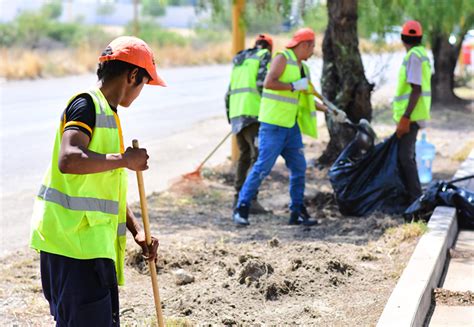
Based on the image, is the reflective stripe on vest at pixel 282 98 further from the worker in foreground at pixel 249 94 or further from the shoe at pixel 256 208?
the shoe at pixel 256 208

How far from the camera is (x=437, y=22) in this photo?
1473 centimetres

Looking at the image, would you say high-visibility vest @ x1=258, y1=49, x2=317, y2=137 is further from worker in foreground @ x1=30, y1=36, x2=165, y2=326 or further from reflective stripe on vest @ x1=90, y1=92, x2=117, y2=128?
reflective stripe on vest @ x1=90, y1=92, x2=117, y2=128

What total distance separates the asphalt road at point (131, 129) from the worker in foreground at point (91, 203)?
359 centimetres

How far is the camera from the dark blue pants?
3.46 metres

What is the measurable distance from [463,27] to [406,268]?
465 inches

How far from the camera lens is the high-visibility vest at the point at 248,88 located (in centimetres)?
826

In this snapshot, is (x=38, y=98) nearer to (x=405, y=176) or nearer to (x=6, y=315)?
(x=405, y=176)

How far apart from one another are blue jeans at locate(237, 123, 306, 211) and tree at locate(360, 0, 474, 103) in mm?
3180

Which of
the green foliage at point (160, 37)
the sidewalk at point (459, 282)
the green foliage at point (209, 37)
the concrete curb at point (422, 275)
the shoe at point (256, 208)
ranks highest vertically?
the concrete curb at point (422, 275)

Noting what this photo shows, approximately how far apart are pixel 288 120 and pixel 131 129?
737cm

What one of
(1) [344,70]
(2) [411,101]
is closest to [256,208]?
(2) [411,101]

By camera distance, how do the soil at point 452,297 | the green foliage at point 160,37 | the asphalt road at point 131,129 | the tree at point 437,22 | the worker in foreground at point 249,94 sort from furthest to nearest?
the green foliage at point 160,37, the tree at point 437,22, the asphalt road at point 131,129, the worker in foreground at point 249,94, the soil at point 452,297

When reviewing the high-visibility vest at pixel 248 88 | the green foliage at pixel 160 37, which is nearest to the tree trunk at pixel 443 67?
the high-visibility vest at pixel 248 88

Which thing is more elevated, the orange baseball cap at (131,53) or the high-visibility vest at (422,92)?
the orange baseball cap at (131,53)
